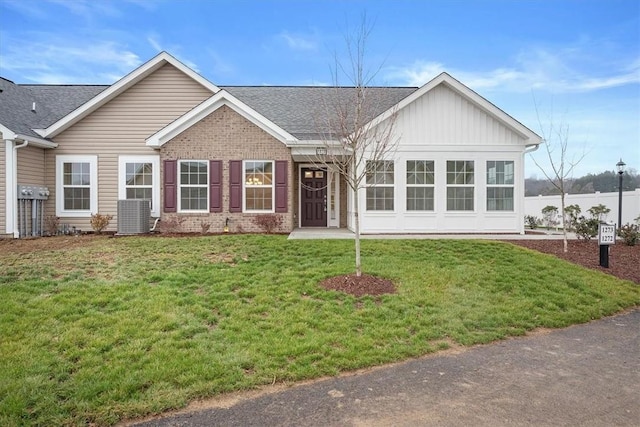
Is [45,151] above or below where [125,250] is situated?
above

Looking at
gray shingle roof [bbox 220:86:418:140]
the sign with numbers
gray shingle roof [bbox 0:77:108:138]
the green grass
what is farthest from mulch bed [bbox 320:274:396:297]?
gray shingle roof [bbox 0:77:108:138]

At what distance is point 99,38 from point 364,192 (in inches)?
652

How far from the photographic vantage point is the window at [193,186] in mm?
12578

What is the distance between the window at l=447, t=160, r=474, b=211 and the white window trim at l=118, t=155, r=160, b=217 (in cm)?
1008

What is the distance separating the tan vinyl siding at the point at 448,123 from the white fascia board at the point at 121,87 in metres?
6.89

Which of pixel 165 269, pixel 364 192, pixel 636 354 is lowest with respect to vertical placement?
pixel 636 354

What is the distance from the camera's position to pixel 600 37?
16.2 m

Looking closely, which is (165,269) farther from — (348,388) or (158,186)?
(158,186)

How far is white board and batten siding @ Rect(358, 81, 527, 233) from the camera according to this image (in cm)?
1253

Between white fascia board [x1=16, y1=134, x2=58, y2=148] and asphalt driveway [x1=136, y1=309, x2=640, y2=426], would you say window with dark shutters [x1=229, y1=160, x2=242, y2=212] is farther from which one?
asphalt driveway [x1=136, y1=309, x2=640, y2=426]

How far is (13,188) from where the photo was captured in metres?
11.9

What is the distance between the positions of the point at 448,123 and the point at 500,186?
276cm

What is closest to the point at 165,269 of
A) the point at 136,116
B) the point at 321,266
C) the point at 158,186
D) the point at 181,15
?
the point at 321,266

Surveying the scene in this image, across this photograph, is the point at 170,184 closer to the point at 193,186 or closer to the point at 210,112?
the point at 193,186
